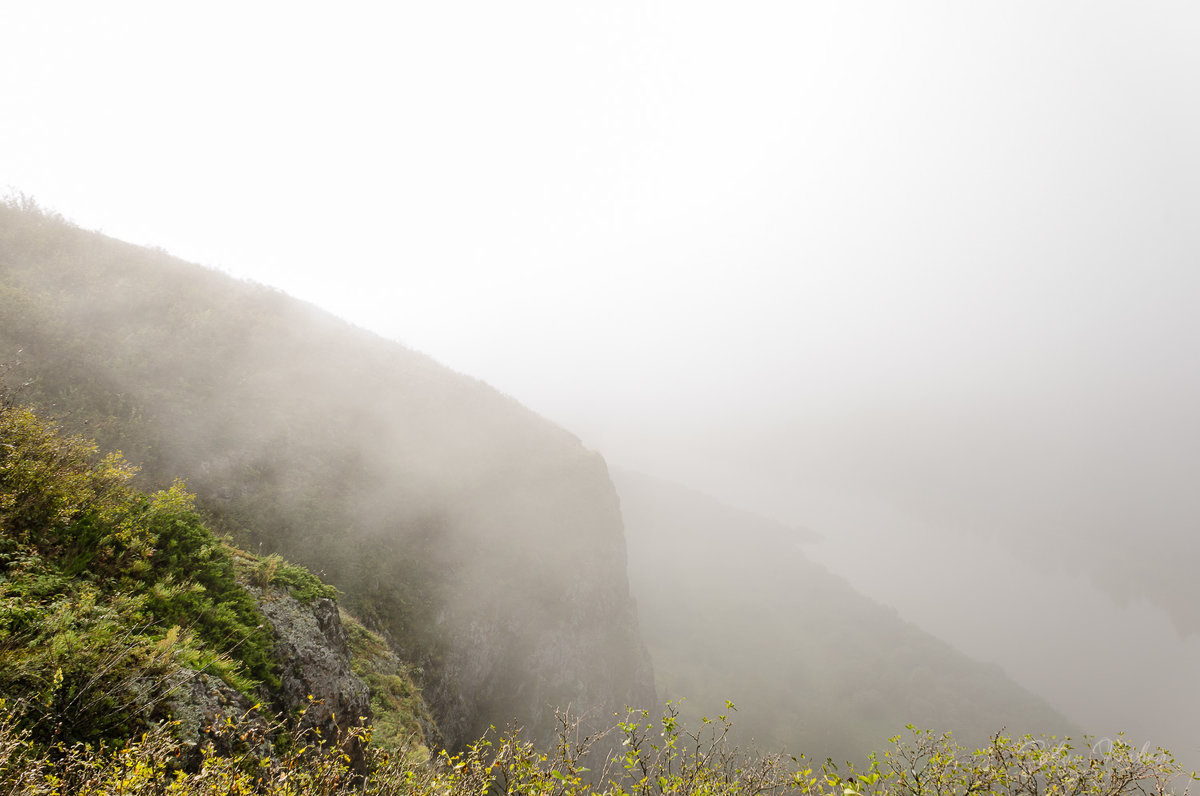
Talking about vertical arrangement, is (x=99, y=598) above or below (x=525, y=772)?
below

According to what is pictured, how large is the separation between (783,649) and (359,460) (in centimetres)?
10433

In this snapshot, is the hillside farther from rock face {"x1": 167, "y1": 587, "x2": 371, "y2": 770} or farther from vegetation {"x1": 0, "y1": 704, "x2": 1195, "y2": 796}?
vegetation {"x1": 0, "y1": 704, "x2": 1195, "y2": 796}

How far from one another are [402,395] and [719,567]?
11275cm

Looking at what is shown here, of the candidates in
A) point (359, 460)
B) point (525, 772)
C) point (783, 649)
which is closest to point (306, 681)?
point (525, 772)

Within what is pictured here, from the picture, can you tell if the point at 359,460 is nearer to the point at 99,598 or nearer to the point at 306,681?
the point at 306,681

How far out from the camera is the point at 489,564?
28094mm

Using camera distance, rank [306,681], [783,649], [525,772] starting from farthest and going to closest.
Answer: [783,649], [306,681], [525,772]

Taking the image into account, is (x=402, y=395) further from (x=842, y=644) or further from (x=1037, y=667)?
(x=1037, y=667)

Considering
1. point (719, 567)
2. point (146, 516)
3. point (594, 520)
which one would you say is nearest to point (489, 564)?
point (594, 520)

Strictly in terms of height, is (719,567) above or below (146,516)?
below

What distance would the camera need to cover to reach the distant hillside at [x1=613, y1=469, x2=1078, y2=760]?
7512cm

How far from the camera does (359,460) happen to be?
25422 mm

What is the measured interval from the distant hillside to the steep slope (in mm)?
36358

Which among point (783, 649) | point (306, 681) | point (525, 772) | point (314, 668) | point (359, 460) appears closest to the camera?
point (525, 772)
